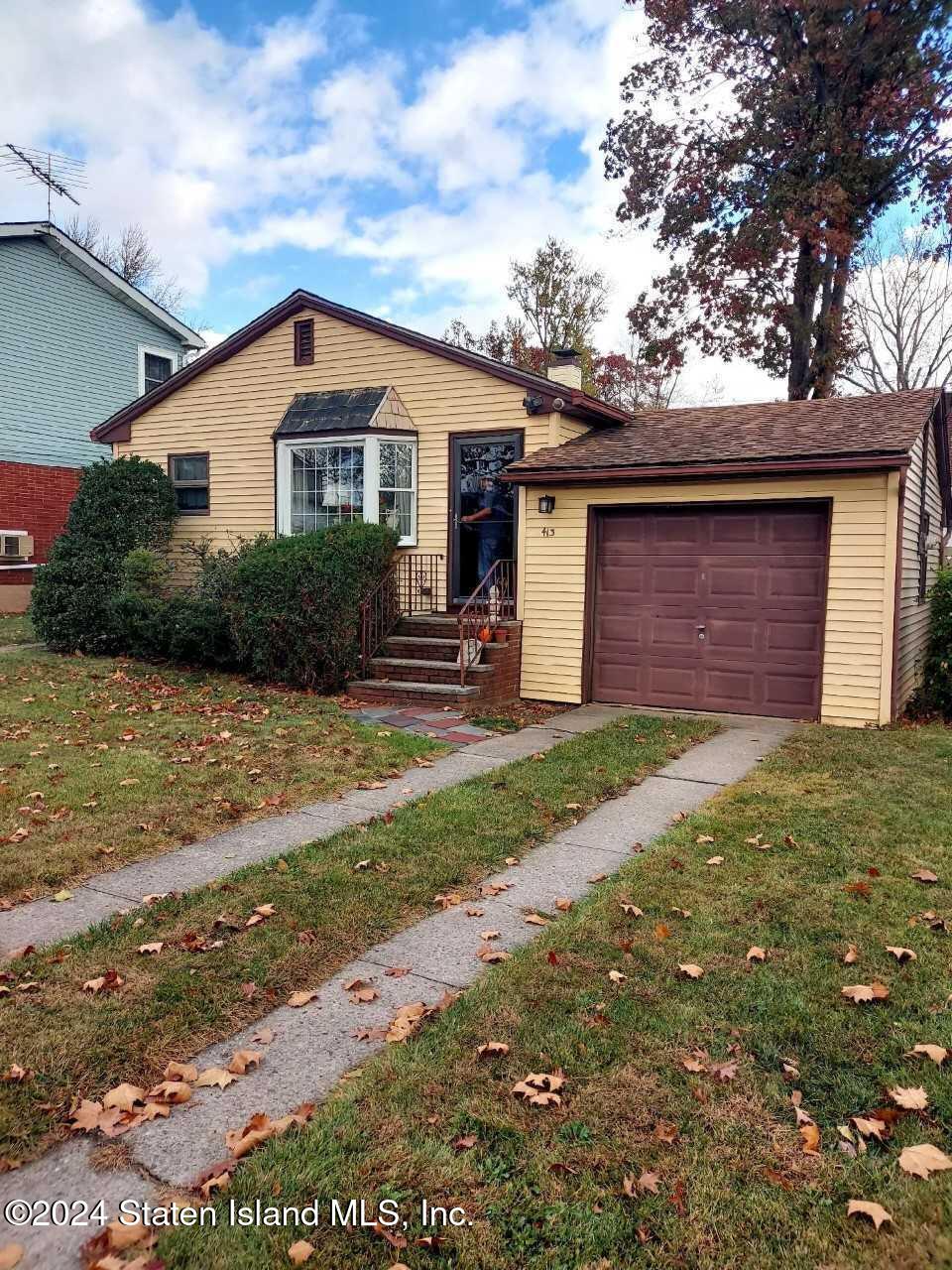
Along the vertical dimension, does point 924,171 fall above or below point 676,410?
above

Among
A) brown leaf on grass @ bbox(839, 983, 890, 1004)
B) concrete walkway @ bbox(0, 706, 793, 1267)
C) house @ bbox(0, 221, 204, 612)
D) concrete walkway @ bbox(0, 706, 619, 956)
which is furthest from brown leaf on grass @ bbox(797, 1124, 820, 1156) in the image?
house @ bbox(0, 221, 204, 612)

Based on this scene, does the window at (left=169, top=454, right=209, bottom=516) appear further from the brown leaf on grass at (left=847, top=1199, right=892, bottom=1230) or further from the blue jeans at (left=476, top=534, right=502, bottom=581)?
the brown leaf on grass at (left=847, top=1199, right=892, bottom=1230)

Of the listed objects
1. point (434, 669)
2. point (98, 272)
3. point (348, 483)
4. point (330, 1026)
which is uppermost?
point (98, 272)

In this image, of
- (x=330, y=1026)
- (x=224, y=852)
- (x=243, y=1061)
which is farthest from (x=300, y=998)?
(x=224, y=852)

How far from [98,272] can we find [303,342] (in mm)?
9549

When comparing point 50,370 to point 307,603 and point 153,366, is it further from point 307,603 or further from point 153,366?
point 307,603

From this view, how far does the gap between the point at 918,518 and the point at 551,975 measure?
992cm

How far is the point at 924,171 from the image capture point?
17.8 m

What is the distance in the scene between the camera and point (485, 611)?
11.7 metres

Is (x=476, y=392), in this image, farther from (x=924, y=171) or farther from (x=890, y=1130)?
(x=924, y=171)

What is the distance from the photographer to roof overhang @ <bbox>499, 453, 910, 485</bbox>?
345 inches

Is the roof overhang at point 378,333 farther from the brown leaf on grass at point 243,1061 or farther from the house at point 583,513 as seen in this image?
the brown leaf on grass at point 243,1061

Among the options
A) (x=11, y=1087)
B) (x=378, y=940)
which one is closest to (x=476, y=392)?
(x=378, y=940)

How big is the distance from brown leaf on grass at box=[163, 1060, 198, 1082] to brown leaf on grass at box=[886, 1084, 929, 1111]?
234cm
